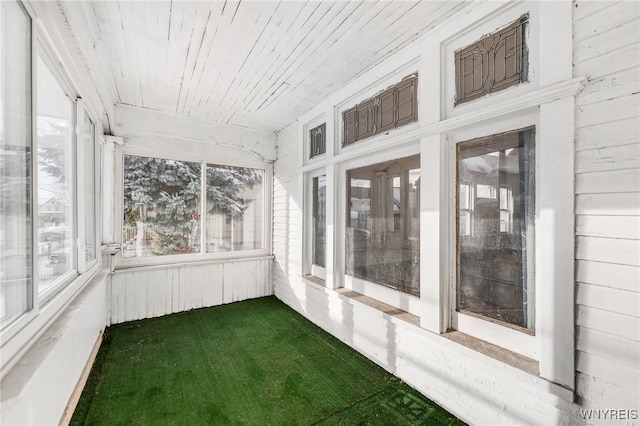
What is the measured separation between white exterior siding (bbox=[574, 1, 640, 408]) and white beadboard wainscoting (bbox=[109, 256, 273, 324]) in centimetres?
379

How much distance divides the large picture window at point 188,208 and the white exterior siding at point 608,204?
3.94 meters

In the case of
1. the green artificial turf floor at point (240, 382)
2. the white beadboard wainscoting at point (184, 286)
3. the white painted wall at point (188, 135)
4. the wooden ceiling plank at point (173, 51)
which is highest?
the wooden ceiling plank at point (173, 51)

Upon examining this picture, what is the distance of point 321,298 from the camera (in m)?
3.28

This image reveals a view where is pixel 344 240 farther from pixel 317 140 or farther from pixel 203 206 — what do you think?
pixel 203 206

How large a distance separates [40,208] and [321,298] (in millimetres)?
2574

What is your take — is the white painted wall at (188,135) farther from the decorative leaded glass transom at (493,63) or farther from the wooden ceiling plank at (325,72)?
the decorative leaded glass transom at (493,63)

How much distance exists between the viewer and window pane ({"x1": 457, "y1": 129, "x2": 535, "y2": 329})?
1.68 metres

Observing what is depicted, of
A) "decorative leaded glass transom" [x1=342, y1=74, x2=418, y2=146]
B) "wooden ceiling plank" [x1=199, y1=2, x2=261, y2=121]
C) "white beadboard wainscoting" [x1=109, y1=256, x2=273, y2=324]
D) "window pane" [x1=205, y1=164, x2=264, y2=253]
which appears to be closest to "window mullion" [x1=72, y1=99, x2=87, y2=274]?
"wooden ceiling plank" [x1=199, y1=2, x2=261, y2=121]


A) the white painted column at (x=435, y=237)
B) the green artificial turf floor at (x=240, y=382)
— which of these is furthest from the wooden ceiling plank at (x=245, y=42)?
the green artificial turf floor at (x=240, y=382)

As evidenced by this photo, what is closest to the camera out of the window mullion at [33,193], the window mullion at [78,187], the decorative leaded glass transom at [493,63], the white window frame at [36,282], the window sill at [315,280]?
the white window frame at [36,282]

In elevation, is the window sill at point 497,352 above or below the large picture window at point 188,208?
below

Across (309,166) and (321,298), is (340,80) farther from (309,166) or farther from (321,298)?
(321,298)

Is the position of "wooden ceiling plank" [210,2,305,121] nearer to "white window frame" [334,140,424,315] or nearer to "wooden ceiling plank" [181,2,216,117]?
"wooden ceiling plank" [181,2,216,117]

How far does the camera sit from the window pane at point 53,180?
5.05ft
